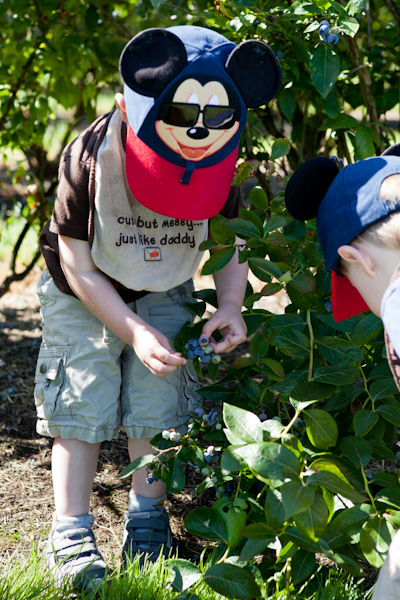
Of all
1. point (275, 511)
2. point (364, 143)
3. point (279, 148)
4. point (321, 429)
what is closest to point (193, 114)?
point (279, 148)

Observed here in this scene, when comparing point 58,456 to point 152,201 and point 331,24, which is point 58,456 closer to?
point 152,201

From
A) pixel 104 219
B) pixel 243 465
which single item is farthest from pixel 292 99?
pixel 243 465

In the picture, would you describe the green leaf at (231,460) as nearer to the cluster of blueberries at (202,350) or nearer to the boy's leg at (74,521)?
the cluster of blueberries at (202,350)

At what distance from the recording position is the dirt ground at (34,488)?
1891 millimetres

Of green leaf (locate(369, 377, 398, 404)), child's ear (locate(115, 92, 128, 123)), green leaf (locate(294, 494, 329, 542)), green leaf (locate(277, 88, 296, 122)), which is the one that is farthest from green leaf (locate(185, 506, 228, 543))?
green leaf (locate(277, 88, 296, 122))

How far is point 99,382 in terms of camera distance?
6.27 feet

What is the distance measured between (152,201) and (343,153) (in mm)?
955

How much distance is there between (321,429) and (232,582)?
348 millimetres

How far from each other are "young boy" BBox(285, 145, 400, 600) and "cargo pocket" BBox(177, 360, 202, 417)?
67cm

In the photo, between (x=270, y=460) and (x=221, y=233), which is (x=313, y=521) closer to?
(x=270, y=460)

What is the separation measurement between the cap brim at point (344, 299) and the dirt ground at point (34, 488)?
2.58 feet

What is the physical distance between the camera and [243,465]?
1317 millimetres

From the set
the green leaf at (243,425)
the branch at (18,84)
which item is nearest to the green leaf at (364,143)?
the green leaf at (243,425)

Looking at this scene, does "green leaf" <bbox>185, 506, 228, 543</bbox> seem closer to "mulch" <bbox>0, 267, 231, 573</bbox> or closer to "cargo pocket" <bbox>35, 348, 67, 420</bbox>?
"mulch" <bbox>0, 267, 231, 573</bbox>
